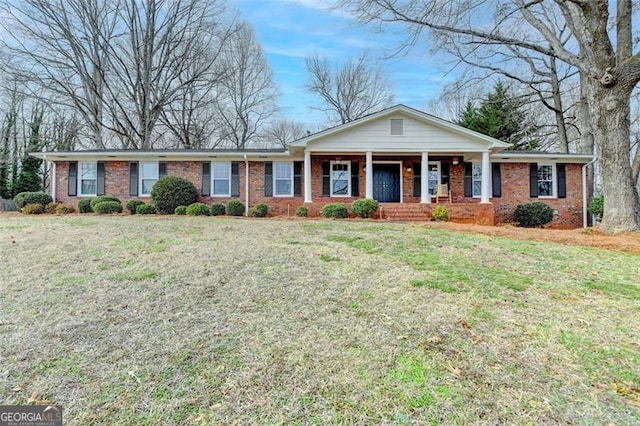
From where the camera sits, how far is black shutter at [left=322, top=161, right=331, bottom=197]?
15844mm

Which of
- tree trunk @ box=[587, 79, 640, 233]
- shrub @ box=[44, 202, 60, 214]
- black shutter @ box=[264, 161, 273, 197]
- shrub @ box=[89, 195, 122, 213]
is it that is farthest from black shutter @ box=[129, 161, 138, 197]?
tree trunk @ box=[587, 79, 640, 233]

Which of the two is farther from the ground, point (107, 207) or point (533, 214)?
point (107, 207)

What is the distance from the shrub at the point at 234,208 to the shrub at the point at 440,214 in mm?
7618

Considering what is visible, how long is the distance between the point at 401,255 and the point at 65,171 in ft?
53.6

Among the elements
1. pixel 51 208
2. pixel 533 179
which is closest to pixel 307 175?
pixel 533 179

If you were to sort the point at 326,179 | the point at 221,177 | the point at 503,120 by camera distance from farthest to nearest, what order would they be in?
1. the point at 503,120
2. the point at 326,179
3. the point at 221,177

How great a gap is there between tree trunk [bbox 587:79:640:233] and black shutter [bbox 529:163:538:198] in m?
6.57

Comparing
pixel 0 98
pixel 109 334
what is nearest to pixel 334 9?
pixel 109 334

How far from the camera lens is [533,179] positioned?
52.1ft

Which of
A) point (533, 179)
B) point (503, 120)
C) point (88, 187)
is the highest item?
point (503, 120)

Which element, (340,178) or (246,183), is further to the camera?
(340,178)

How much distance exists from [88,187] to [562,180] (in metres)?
21.2

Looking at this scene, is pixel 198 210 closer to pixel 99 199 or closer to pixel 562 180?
pixel 99 199

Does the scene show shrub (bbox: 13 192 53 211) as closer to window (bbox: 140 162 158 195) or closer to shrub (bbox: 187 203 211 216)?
window (bbox: 140 162 158 195)
